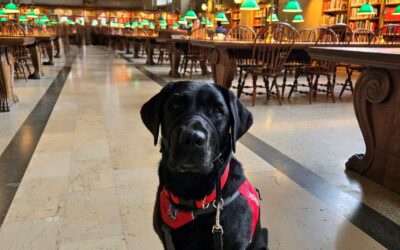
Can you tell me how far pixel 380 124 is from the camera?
2.18 metres

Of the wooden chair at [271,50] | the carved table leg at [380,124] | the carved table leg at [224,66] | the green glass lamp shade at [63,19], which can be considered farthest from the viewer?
the green glass lamp shade at [63,19]

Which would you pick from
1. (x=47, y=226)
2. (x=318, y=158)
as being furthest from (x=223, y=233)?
(x=318, y=158)

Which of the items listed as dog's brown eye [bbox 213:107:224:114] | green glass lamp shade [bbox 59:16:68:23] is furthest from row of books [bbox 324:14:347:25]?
green glass lamp shade [bbox 59:16:68:23]

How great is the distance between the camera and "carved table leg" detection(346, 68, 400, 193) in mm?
2056

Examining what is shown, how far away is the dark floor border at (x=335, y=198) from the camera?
1.61m

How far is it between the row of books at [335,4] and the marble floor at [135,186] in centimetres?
630

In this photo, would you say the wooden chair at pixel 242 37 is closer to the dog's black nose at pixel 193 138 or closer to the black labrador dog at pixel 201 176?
the black labrador dog at pixel 201 176

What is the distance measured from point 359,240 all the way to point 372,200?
1.56 ft

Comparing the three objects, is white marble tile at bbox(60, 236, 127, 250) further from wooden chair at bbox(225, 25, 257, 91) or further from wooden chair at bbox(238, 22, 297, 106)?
wooden chair at bbox(225, 25, 257, 91)

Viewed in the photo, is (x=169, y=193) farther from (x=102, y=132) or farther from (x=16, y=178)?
(x=102, y=132)

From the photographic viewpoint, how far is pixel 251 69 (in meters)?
4.48

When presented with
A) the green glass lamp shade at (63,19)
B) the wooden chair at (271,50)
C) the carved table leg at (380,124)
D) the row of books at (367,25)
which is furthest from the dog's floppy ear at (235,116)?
the green glass lamp shade at (63,19)

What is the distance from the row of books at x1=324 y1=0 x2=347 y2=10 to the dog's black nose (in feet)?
31.1

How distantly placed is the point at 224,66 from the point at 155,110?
3684 mm
